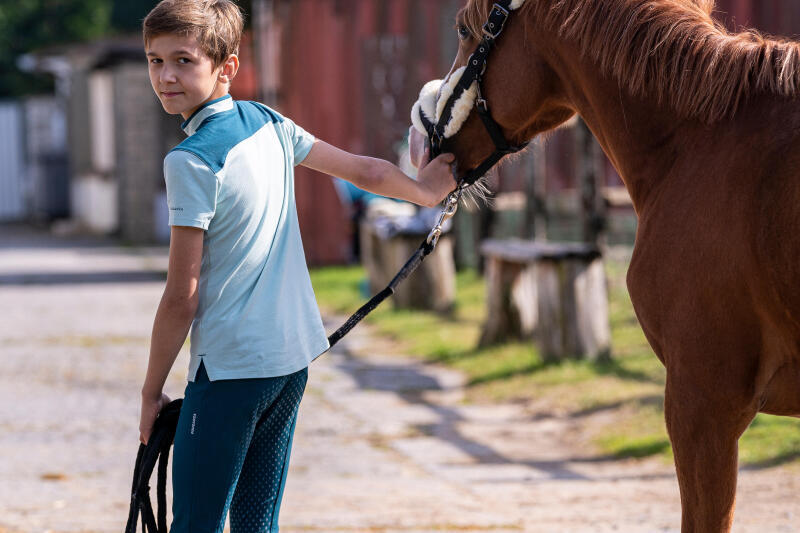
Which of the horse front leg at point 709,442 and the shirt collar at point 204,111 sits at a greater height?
the shirt collar at point 204,111

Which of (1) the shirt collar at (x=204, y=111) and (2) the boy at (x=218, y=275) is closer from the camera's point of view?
(2) the boy at (x=218, y=275)

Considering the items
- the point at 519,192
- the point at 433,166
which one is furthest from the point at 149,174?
the point at 433,166

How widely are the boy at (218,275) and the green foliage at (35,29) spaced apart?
29.4 m

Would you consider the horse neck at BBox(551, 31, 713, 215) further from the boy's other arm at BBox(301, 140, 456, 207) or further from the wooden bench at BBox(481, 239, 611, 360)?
the wooden bench at BBox(481, 239, 611, 360)

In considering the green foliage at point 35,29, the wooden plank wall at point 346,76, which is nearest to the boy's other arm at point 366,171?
the wooden plank wall at point 346,76

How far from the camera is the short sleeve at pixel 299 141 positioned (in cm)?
267

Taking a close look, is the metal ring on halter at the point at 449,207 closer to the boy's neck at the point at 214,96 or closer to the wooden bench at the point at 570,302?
the boy's neck at the point at 214,96

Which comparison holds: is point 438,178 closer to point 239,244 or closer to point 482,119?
point 482,119

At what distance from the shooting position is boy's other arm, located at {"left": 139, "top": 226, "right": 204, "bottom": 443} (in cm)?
236

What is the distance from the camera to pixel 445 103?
2.87 m

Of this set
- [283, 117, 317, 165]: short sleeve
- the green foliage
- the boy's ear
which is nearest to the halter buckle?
[283, 117, 317, 165]: short sleeve

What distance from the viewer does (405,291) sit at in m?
10.3

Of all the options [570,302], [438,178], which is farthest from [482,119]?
[570,302]

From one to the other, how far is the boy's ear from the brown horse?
678mm
